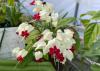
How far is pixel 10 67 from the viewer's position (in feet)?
3.36

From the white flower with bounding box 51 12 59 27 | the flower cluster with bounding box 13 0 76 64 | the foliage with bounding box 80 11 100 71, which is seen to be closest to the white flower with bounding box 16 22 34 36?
the flower cluster with bounding box 13 0 76 64

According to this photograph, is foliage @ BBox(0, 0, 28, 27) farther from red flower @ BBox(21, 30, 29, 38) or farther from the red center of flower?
the red center of flower

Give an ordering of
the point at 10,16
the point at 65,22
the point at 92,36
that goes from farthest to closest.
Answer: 1. the point at 10,16
2. the point at 65,22
3. the point at 92,36

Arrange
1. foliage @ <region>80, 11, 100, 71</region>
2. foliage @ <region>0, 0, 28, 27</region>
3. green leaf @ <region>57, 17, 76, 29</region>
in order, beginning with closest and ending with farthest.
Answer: foliage @ <region>80, 11, 100, 71</region>, green leaf @ <region>57, 17, 76, 29</region>, foliage @ <region>0, 0, 28, 27</region>

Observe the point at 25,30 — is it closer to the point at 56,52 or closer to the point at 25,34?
the point at 25,34

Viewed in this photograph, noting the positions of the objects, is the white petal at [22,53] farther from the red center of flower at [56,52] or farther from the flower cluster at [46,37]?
the red center of flower at [56,52]

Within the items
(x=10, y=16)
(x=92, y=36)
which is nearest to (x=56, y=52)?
(x=92, y=36)

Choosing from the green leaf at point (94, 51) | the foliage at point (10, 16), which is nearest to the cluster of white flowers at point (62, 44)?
the green leaf at point (94, 51)

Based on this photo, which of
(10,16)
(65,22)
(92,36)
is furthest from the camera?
(10,16)

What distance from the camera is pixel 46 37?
0.84 meters

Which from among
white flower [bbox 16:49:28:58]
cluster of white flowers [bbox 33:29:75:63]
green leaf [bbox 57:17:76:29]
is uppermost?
green leaf [bbox 57:17:76:29]

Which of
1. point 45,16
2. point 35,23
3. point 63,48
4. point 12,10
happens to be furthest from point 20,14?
point 63,48

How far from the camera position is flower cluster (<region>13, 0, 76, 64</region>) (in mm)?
799

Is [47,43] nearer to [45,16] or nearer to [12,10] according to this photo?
[45,16]
